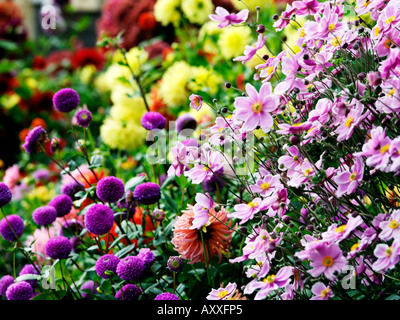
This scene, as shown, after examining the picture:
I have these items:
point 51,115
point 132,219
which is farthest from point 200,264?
point 51,115

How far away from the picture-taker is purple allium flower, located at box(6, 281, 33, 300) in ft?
2.56

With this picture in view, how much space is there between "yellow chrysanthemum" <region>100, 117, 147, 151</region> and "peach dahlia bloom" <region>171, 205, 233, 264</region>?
1.92 ft

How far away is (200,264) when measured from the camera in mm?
839

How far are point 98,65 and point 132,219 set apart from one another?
189 cm

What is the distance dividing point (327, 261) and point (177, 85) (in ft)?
3.30

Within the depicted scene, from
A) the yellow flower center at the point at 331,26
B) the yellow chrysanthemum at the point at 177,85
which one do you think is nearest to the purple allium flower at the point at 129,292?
the yellow flower center at the point at 331,26

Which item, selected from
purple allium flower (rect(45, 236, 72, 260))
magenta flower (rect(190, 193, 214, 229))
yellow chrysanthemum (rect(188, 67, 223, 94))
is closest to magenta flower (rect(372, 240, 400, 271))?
magenta flower (rect(190, 193, 214, 229))

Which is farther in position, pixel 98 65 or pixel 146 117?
pixel 98 65

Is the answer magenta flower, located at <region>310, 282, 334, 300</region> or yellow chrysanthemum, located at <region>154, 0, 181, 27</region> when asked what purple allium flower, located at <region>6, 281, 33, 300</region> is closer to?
magenta flower, located at <region>310, 282, 334, 300</region>

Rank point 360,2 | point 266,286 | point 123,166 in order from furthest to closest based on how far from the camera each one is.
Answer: point 123,166, point 360,2, point 266,286

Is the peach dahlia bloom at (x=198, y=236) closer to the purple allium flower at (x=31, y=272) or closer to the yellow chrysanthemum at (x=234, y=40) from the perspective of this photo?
the purple allium flower at (x=31, y=272)

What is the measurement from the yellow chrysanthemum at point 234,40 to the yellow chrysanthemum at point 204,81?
8cm

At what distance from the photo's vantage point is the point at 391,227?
1.61ft

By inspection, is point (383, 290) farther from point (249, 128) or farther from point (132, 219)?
point (132, 219)
